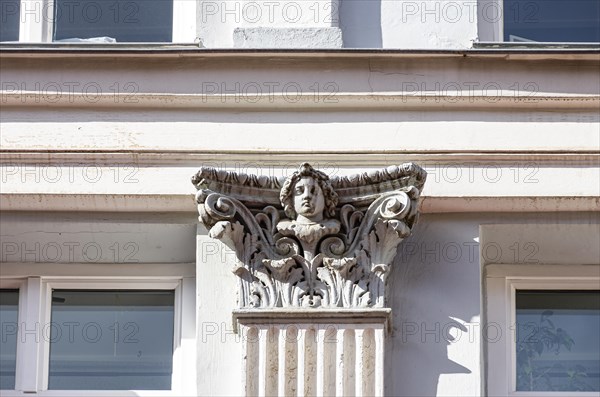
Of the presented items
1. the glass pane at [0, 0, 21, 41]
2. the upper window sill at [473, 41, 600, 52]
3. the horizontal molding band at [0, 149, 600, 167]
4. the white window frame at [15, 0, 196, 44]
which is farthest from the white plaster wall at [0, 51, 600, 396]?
the glass pane at [0, 0, 21, 41]

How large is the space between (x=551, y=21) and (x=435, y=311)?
2.23 meters

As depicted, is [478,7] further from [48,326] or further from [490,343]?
[48,326]

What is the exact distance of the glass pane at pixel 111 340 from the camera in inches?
581

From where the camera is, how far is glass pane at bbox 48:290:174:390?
48.4 ft

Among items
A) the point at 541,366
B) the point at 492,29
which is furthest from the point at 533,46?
the point at 541,366

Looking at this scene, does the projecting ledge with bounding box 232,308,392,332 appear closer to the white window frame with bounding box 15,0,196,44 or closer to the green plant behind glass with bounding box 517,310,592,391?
the green plant behind glass with bounding box 517,310,592,391

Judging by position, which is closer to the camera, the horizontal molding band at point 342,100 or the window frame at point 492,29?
the horizontal molding band at point 342,100

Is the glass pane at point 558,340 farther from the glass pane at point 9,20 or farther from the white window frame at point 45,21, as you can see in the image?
the glass pane at point 9,20

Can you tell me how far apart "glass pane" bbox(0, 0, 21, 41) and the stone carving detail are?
189 centimetres

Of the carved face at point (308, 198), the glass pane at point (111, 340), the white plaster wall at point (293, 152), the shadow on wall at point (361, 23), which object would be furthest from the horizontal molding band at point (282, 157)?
the glass pane at point (111, 340)

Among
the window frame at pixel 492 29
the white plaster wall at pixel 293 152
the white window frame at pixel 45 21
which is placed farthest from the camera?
the white window frame at pixel 45 21

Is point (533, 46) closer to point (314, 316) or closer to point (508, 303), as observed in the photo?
point (508, 303)

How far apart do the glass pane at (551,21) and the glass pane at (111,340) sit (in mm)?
2800

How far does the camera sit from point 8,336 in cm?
1493
